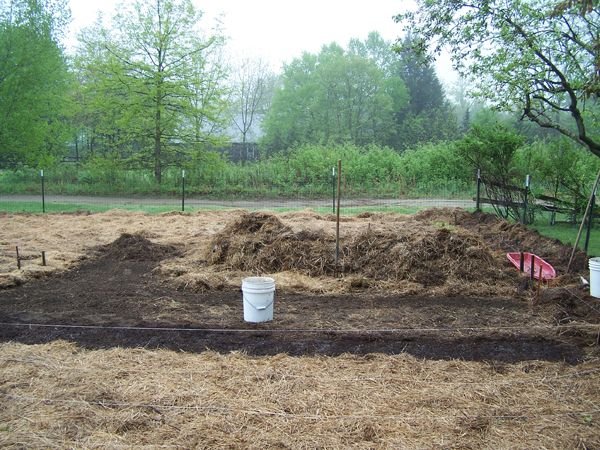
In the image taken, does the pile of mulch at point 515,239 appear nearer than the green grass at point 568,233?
Yes

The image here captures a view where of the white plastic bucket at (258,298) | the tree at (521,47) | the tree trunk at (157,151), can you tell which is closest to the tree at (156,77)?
the tree trunk at (157,151)

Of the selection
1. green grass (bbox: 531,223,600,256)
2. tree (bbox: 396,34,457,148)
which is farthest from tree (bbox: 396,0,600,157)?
tree (bbox: 396,34,457,148)

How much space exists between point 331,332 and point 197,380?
1.52 meters

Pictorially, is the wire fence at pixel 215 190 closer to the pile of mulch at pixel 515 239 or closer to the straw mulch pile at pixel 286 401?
the pile of mulch at pixel 515 239

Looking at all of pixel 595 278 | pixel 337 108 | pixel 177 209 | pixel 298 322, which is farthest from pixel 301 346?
pixel 337 108

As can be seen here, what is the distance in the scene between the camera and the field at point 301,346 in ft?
10.4

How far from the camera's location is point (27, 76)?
55.7 feet

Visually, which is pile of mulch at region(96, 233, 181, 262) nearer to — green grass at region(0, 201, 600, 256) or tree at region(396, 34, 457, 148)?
green grass at region(0, 201, 600, 256)

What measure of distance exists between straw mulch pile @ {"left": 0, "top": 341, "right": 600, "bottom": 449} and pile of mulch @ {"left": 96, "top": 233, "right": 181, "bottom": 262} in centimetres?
404

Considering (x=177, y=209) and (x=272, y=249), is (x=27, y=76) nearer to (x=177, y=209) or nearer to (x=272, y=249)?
(x=177, y=209)

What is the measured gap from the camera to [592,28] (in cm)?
995

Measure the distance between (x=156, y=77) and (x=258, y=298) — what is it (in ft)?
53.4

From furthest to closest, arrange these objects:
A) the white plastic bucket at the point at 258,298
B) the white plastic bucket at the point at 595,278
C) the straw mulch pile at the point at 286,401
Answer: the white plastic bucket at the point at 595,278
the white plastic bucket at the point at 258,298
the straw mulch pile at the point at 286,401

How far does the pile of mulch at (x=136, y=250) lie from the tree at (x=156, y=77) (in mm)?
11157
